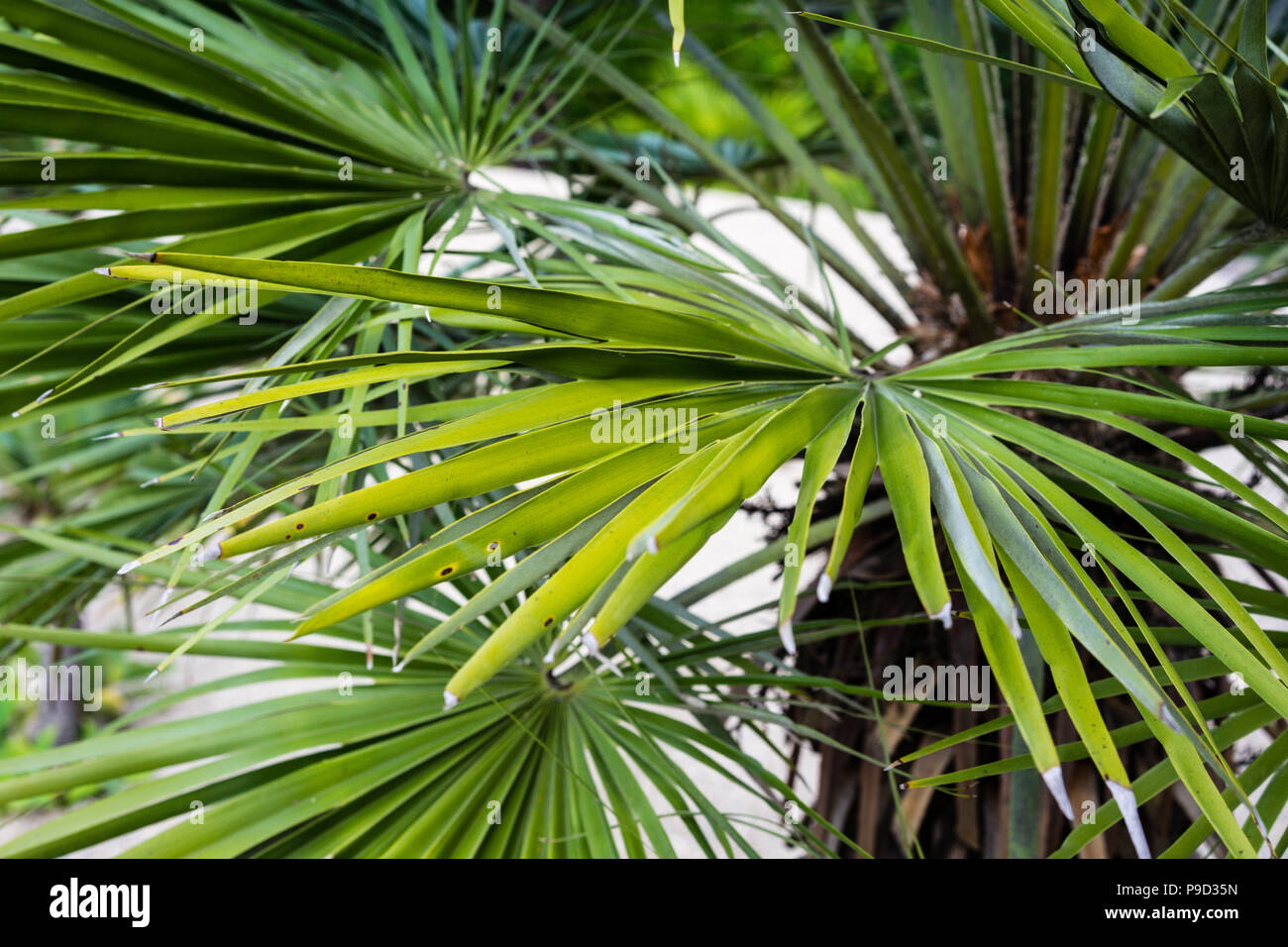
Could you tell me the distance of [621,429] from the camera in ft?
1.48

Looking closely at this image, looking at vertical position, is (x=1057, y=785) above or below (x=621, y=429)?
below

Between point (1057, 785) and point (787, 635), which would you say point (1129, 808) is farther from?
point (787, 635)

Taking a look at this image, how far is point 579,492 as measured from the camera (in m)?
0.42

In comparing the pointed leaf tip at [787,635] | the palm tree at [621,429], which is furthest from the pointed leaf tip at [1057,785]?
the pointed leaf tip at [787,635]

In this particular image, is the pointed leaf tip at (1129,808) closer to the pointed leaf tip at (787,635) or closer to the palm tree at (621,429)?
the palm tree at (621,429)

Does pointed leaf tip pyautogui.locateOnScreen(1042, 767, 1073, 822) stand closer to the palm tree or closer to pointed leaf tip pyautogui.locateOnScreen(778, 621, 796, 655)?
the palm tree

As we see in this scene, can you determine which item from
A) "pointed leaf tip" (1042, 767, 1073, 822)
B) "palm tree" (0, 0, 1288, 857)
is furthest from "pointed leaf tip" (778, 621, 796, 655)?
"pointed leaf tip" (1042, 767, 1073, 822)

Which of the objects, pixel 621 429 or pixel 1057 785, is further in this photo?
pixel 621 429

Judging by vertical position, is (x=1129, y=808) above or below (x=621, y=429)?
below

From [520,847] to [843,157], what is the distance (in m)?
1.12

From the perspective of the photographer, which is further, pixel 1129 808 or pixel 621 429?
pixel 621 429

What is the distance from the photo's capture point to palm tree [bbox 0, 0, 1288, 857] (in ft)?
1.32

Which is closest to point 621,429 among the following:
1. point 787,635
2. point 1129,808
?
point 787,635
